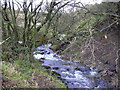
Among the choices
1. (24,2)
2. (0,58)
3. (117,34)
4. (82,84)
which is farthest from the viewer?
(117,34)

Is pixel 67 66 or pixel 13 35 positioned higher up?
pixel 13 35

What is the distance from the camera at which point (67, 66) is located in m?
12.8

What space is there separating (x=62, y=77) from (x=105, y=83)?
9.09ft

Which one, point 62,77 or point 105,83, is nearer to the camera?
point 105,83

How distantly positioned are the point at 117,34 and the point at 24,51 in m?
9.41

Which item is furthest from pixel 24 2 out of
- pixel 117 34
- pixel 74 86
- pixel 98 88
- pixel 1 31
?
pixel 117 34

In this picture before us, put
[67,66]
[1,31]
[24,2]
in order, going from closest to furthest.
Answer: [24,2] < [1,31] < [67,66]

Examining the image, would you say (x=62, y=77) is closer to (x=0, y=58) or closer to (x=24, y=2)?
(x=0, y=58)

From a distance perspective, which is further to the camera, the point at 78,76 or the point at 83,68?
the point at 83,68

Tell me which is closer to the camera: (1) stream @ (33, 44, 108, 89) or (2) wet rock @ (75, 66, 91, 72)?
(1) stream @ (33, 44, 108, 89)

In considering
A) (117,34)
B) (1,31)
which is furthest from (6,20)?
(117,34)

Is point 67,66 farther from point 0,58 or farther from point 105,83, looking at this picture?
point 0,58

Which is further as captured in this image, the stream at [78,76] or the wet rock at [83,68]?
the wet rock at [83,68]

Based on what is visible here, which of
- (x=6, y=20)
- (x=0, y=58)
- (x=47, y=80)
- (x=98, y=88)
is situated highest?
(x=6, y=20)
